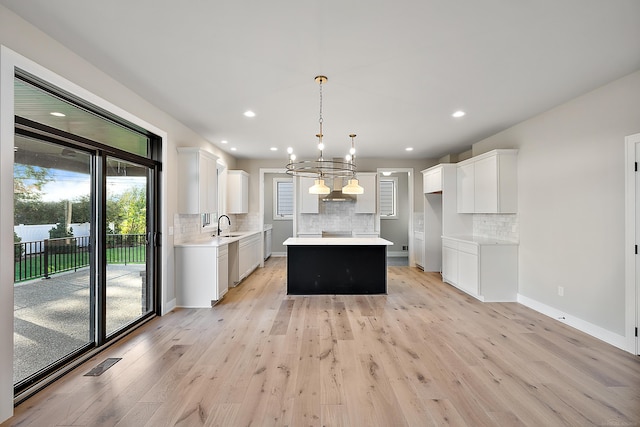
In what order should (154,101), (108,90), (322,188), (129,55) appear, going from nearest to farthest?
1. (129,55)
2. (108,90)
3. (154,101)
4. (322,188)

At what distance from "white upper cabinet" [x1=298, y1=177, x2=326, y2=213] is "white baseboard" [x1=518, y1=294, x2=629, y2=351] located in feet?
14.4

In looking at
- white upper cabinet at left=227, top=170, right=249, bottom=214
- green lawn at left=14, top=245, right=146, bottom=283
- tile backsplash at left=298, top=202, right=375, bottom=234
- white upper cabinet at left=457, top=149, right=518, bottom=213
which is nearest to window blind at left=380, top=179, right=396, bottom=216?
tile backsplash at left=298, top=202, right=375, bottom=234

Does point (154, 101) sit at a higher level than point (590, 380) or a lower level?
higher

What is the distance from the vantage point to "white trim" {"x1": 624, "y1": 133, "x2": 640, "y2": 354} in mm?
2908

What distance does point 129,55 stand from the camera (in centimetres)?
259

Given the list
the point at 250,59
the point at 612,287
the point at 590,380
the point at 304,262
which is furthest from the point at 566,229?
the point at 250,59

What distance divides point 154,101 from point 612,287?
5424 millimetres

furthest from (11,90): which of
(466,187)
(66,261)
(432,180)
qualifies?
(432,180)

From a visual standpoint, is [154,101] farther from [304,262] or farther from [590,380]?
[590,380]

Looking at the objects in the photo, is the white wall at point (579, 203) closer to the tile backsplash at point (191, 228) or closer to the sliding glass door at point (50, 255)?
the tile backsplash at point (191, 228)

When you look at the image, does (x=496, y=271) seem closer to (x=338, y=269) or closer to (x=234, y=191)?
(x=338, y=269)

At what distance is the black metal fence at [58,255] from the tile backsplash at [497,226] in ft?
17.3

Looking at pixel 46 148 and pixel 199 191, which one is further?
pixel 199 191

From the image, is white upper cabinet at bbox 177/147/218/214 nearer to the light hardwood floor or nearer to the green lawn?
the green lawn
